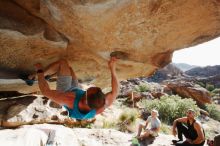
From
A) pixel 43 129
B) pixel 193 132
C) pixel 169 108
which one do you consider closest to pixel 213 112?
pixel 169 108

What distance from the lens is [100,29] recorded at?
17.0 ft

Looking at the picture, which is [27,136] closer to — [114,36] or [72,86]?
[72,86]

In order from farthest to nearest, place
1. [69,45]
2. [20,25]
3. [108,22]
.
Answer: [69,45], [20,25], [108,22]

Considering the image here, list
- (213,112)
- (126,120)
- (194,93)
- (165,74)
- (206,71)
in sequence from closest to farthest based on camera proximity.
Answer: (126,120)
(213,112)
(194,93)
(165,74)
(206,71)

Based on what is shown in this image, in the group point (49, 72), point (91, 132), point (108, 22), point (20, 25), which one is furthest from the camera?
point (91, 132)

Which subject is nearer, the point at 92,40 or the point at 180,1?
the point at 180,1

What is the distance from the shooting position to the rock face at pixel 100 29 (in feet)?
15.3

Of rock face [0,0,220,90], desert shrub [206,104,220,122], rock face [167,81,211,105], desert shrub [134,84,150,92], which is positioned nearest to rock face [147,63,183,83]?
desert shrub [134,84,150,92]

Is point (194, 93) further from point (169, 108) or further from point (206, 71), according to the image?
point (206, 71)

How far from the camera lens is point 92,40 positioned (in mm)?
5570

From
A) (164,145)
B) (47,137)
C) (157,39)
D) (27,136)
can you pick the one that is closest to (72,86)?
(157,39)

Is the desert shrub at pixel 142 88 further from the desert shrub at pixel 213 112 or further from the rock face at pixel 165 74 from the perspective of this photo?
the rock face at pixel 165 74

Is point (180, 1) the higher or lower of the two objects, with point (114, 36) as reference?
higher

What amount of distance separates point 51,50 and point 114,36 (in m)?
1.44
